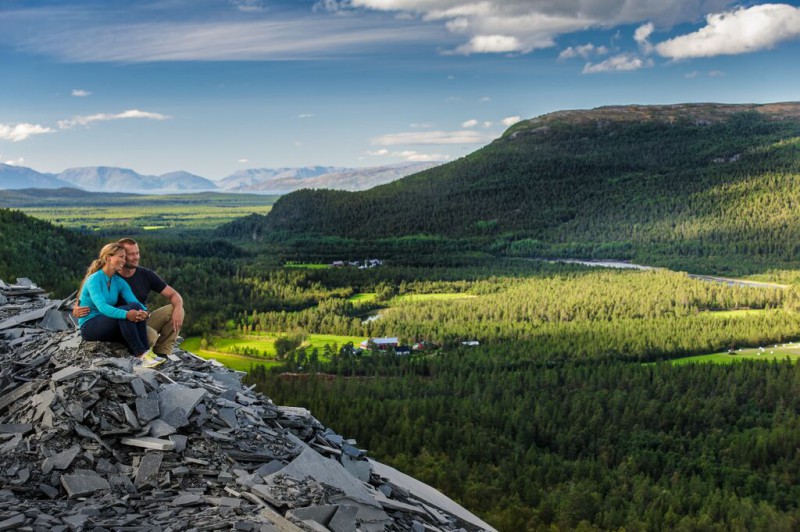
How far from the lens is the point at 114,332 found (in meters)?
15.8

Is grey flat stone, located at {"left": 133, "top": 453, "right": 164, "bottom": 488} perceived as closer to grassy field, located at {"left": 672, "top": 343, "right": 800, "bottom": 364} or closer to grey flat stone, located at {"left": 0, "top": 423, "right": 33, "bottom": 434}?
grey flat stone, located at {"left": 0, "top": 423, "right": 33, "bottom": 434}

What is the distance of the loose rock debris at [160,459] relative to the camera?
446 inches

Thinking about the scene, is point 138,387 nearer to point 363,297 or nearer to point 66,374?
point 66,374

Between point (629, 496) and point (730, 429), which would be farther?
point (730, 429)

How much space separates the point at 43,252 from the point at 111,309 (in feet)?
249

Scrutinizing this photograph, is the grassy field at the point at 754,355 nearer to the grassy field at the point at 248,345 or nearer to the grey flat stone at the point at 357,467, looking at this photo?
the grassy field at the point at 248,345

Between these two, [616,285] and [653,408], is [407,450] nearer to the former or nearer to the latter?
[653,408]

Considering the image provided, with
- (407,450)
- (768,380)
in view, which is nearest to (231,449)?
(407,450)

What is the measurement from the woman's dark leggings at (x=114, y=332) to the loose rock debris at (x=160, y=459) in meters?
0.21

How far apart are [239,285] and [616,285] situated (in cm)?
7390

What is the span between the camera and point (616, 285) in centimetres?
14538

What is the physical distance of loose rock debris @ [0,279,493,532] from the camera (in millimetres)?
11320

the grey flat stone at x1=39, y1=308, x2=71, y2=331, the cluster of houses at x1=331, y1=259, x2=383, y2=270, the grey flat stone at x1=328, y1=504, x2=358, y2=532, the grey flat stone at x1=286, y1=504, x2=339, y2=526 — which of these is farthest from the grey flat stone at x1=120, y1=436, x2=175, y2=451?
the cluster of houses at x1=331, y1=259, x2=383, y2=270

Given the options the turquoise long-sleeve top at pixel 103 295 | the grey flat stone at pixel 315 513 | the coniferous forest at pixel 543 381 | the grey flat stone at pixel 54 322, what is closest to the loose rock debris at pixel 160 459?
the grey flat stone at pixel 315 513
